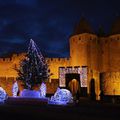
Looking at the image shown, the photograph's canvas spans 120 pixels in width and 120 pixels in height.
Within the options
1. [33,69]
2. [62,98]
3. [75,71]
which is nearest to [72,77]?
[75,71]

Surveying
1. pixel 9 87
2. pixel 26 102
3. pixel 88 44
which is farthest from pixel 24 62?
pixel 88 44

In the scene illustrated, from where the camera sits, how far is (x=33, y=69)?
2325 cm

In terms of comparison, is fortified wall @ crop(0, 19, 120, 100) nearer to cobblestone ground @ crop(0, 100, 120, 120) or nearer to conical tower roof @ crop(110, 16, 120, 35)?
conical tower roof @ crop(110, 16, 120, 35)

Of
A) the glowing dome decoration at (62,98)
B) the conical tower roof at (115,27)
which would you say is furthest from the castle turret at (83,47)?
the glowing dome decoration at (62,98)

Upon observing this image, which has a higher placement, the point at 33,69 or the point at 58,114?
the point at 33,69

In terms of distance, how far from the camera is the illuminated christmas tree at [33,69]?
23.3 metres

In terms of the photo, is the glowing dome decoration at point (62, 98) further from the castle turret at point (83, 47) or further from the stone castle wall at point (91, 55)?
the castle turret at point (83, 47)

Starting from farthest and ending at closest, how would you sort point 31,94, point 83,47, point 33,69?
point 83,47, point 33,69, point 31,94

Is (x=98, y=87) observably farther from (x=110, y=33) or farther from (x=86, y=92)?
(x=110, y=33)

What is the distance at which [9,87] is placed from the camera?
33.5 m

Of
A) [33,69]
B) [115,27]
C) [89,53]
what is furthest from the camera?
[115,27]

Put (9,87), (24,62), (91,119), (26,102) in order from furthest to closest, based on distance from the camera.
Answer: (9,87) < (24,62) < (26,102) < (91,119)

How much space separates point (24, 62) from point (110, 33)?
21.0 metres

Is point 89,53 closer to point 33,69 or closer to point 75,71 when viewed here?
point 75,71
